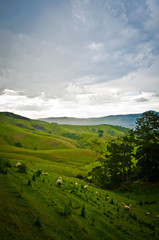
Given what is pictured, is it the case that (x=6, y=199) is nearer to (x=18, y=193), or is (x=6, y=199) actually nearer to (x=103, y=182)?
(x=18, y=193)

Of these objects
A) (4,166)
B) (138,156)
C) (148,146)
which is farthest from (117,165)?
(4,166)

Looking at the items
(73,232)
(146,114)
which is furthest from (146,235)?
(146,114)

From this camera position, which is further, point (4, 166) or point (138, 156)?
point (138, 156)

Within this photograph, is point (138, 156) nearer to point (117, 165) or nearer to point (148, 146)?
point (148, 146)

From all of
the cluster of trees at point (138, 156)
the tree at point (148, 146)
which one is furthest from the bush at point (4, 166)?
the tree at point (148, 146)

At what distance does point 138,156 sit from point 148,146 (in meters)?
4.69

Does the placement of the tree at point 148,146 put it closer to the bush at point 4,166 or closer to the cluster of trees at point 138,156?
the cluster of trees at point 138,156

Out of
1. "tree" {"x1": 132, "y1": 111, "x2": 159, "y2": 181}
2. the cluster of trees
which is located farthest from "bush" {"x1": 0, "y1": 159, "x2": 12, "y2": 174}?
"tree" {"x1": 132, "y1": 111, "x2": 159, "y2": 181}

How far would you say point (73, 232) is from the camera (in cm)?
733

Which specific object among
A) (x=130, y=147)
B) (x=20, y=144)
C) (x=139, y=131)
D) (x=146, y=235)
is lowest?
(x=20, y=144)

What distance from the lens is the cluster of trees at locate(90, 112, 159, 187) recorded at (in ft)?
115

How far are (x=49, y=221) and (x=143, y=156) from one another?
119 ft

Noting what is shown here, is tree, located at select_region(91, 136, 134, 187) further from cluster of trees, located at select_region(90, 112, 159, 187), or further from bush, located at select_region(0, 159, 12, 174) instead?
bush, located at select_region(0, 159, 12, 174)

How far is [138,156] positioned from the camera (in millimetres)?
37031
